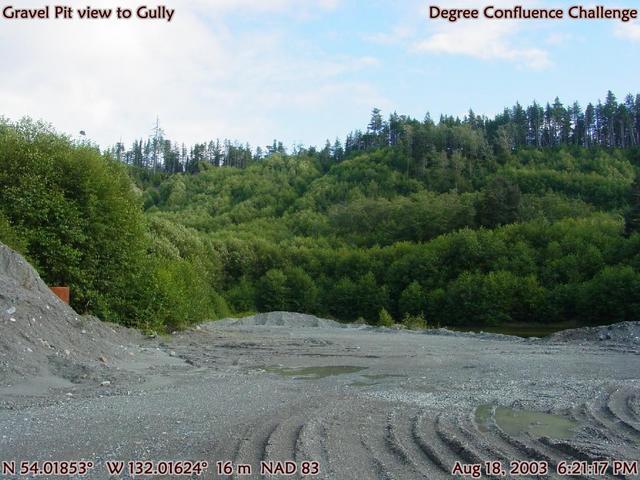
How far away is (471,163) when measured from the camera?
430ft

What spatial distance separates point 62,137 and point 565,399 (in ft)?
83.8

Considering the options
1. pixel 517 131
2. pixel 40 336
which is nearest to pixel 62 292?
pixel 40 336

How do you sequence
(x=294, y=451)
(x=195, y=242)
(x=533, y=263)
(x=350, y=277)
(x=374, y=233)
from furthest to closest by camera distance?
(x=374, y=233)
(x=350, y=277)
(x=195, y=242)
(x=533, y=263)
(x=294, y=451)

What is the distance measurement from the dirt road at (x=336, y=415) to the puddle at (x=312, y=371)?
6 centimetres

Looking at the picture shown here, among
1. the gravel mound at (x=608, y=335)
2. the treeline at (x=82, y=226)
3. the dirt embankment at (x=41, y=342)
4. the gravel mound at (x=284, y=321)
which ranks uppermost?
the treeline at (x=82, y=226)

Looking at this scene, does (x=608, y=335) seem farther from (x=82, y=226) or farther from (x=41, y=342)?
(x=41, y=342)

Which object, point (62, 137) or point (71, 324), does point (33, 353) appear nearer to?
point (71, 324)

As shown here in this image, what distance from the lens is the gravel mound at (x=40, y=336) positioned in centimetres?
1348

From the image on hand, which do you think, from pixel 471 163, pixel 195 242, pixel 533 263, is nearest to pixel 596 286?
pixel 533 263

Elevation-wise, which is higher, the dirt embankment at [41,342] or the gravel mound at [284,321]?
the dirt embankment at [41,342]

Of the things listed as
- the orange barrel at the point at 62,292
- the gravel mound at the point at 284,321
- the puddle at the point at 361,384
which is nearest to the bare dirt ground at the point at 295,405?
the puddle at the point at 361,384

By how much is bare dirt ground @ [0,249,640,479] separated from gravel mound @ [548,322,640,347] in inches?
248

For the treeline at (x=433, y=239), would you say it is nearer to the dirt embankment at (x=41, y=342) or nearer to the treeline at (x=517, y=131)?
the treeline at (x=517, y=131)

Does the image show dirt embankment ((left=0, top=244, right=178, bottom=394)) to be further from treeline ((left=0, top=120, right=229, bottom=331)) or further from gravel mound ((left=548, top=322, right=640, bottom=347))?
gravel mound ((left=548, top=322, right=640, bottom=347))
